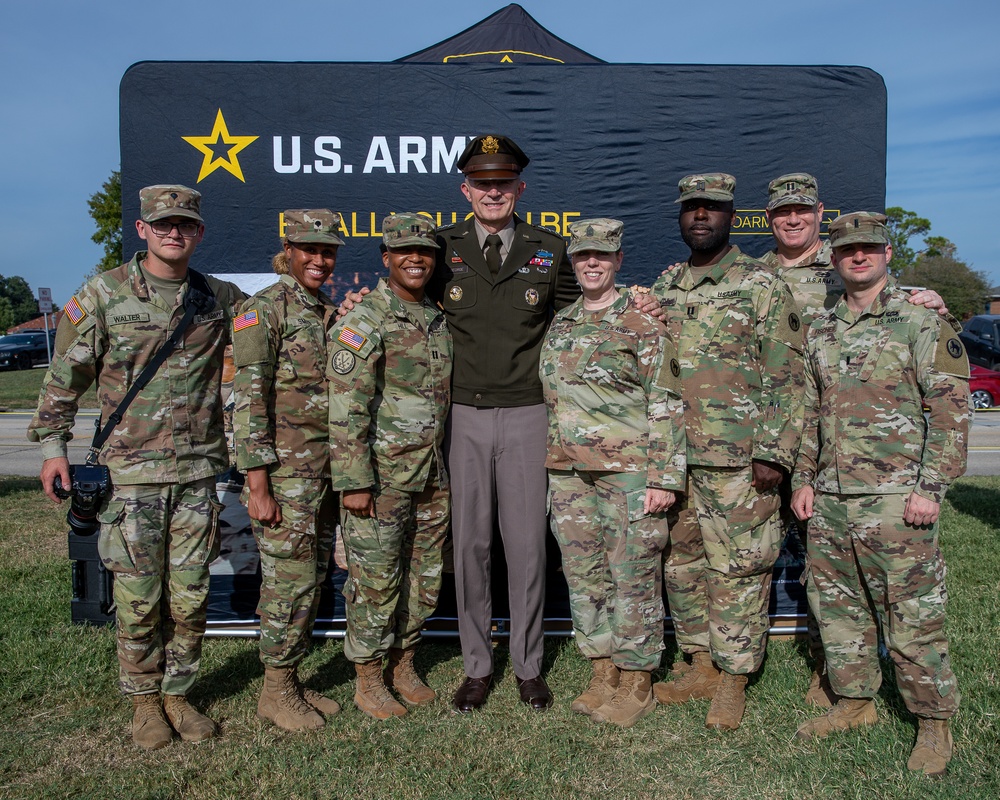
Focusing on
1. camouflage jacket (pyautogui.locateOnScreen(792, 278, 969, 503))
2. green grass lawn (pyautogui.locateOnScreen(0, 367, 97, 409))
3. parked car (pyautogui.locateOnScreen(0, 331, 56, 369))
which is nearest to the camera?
camouflage jacket (pyautogui.locateOnScreen(792, 278, 969, 503))

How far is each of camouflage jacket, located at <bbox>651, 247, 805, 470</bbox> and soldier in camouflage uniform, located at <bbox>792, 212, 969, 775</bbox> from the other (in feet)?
0.42

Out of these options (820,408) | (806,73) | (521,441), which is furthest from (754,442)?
(806,73)

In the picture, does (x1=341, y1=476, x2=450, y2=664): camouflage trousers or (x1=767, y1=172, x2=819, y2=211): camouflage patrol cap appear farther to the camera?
(x1=767, y1=172, x2=819, y2=211): camouflage patrol cap

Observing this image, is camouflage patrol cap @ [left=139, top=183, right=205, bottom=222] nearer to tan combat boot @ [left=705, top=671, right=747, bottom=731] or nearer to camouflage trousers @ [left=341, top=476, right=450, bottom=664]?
camouflage trousers @ [left=341, top=476, right=450, bottom=664]

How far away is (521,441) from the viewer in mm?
3512

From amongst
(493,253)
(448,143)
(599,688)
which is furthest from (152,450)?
(448,143)

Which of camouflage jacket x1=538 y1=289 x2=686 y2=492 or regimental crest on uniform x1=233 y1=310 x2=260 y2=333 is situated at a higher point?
regimental crest on uniform x1=233 y1=310 x2=260 y2=333

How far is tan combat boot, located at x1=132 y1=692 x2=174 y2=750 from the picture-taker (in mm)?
3225

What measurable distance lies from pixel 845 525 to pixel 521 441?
1365mm

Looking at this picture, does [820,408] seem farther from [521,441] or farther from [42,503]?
[42,503]

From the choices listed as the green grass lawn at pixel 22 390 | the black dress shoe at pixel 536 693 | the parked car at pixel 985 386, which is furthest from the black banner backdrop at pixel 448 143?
the parked car at pixel 985 386

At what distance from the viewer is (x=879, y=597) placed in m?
3.03

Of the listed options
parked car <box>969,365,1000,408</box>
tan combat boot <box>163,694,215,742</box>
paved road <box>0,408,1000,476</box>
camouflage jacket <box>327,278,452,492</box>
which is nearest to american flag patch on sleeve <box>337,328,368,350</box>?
camouflage jacket <box>327,278,452,492</box>

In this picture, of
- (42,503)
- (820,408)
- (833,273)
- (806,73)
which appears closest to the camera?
(820,408)
